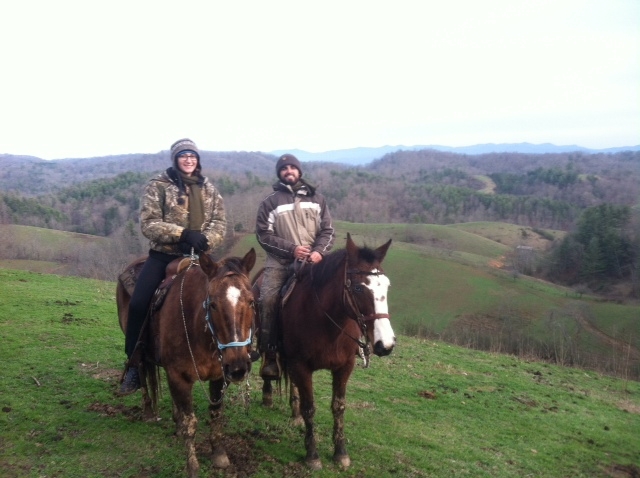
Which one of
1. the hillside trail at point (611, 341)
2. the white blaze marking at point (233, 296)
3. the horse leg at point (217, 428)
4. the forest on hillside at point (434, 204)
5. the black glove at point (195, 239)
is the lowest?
the hillside trail at point (611, 341)

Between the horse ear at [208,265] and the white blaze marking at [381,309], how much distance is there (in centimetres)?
155

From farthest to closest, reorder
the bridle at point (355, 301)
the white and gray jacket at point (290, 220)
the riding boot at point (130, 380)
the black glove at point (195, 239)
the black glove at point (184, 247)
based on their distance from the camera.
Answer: the white and gray jacket at point (290, 220), the riding boot at point (130, 380), the black glove at point (184, 247), the black glove at point (195, 239), the bridle at point (355, 301)

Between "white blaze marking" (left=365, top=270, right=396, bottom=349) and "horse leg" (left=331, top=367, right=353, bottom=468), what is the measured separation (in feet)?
4.14

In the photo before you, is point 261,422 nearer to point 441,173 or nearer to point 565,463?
point 565,463

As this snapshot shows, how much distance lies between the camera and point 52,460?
515cm

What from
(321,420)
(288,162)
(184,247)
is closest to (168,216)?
(184,247)

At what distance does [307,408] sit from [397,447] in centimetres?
195

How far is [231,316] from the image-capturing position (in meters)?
3.86

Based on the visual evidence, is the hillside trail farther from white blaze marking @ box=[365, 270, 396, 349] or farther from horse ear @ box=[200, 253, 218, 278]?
horse ear @ box=[200, 253, 218, 278]

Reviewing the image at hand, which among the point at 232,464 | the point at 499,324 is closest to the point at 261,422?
the point at 232,464

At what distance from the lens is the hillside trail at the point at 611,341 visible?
3495cm

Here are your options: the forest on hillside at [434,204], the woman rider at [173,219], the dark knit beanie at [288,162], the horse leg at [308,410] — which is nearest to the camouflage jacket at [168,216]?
the woman rider at [173,219]

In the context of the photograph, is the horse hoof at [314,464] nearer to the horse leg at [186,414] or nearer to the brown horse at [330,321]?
the brown horse at [330,321]

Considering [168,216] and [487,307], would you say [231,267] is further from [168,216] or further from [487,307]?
[487,307]
